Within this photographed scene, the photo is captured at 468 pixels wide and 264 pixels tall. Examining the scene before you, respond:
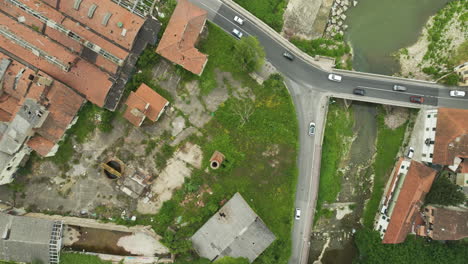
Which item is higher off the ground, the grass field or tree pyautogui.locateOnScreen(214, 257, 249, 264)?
the grass field

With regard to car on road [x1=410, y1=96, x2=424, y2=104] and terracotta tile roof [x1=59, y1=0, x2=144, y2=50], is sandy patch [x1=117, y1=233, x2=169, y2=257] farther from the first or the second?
car on road [x1=410, y1=96, x2=424, y2=104]

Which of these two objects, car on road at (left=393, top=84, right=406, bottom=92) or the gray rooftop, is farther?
car on road at (left=393, top=84, right=406, bottom=92)

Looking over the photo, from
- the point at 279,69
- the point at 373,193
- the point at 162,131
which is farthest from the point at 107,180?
the point at 373,193

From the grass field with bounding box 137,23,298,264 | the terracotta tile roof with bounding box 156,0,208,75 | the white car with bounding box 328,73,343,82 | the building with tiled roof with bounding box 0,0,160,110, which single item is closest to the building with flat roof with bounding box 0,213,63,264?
the grass field with bounding box 137,23,298,264

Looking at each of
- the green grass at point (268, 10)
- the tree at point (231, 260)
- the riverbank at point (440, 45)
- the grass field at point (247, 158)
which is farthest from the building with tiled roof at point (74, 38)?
the riverbank at point (440, 45)

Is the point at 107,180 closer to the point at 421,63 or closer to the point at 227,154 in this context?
the point at 227,154

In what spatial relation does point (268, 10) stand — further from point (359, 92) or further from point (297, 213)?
point (297, 213)

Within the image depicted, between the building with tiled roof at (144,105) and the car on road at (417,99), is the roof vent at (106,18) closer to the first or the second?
the building with tiled roof at (144,105)
